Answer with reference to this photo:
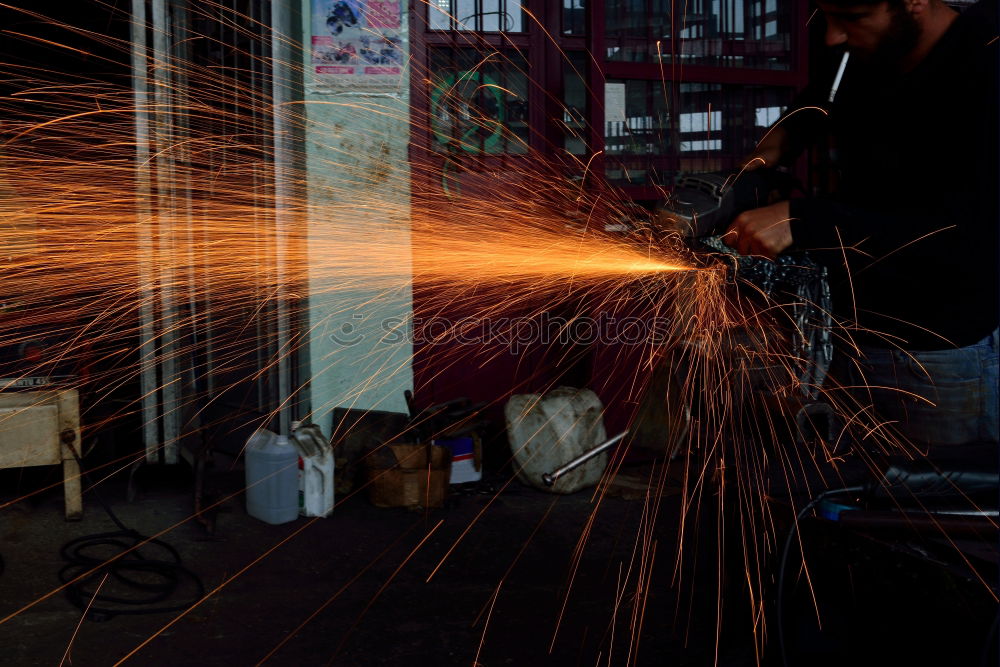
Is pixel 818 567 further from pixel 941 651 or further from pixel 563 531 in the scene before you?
pixel 563 531

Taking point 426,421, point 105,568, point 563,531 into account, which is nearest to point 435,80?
point 426,421

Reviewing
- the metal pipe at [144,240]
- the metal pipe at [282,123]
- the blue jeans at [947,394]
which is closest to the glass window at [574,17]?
the metal pipe at [282,123]

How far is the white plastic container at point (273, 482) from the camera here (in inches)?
167

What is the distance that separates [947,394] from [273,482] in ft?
9.65

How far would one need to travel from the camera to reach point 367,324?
489 centimetres

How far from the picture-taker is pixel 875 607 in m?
1.77

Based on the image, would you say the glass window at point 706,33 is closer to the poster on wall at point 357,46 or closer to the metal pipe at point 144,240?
the poster on wall at point 357,46

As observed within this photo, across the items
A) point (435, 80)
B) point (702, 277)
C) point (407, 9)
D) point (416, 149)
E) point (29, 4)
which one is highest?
point (29, 4)

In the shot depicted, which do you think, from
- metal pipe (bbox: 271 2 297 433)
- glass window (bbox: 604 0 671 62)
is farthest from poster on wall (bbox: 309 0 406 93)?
glass window (bbox: 604 0 671 62)

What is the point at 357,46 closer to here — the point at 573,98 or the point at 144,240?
the point at 573,98

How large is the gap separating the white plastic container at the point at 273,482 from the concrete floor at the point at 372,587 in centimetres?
7

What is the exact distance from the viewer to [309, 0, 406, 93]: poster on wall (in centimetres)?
460

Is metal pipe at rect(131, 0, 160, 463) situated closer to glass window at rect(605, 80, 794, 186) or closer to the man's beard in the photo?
glass window at rect(605, 80, 794, 186)

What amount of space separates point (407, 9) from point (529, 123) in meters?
0.91
